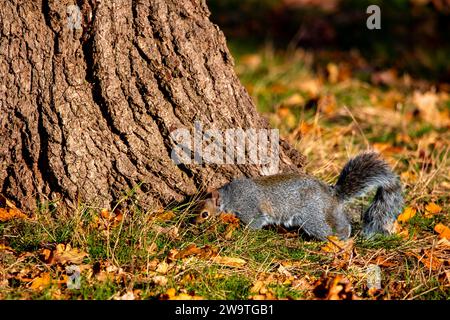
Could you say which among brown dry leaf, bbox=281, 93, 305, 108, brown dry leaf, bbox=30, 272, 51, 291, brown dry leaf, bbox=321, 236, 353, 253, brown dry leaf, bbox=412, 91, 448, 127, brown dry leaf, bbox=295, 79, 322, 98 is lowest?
brown dry leaf, bbox=321, 236, 353, 253

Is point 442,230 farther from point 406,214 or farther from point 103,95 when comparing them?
point 103,95

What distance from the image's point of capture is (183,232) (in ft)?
11.4

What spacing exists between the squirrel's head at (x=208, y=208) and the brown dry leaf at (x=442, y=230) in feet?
4.14

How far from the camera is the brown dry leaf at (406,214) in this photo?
393 cm

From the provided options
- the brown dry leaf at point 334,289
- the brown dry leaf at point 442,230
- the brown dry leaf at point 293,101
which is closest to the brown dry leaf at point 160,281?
the brown dry leaf at point 334,289

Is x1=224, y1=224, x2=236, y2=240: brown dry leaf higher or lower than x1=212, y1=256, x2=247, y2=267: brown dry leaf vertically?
higher

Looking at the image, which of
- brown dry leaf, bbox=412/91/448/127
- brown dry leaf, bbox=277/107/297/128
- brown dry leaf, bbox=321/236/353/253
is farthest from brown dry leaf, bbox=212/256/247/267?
brown dry leaf, bbox=412/91/448/127

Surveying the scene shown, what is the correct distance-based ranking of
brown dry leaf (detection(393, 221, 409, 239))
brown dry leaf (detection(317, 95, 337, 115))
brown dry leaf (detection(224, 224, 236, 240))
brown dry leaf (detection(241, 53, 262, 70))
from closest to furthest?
brown dry leaf (detection(224, 224, 236, 240)), brown dry leaf (detection(393, 221, 409, 239)), brown dry leaf (detection(317, 95, 337, 115)), brown dry leaf (detection(241, 53, 262, 70))

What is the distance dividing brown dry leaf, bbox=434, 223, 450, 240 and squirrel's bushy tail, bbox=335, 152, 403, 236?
0.77ft

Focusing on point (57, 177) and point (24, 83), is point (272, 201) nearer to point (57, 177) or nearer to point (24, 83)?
point (57, 177)

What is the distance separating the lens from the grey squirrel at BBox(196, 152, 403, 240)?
3645 mm

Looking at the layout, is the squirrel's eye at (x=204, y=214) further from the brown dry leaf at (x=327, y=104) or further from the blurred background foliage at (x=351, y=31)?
the blurred background foliage at (x=351, y=31)

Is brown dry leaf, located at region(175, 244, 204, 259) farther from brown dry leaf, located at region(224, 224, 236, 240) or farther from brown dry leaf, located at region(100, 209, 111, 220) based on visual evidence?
brown dry leaf, located at region(100, 209, 111, 220)
